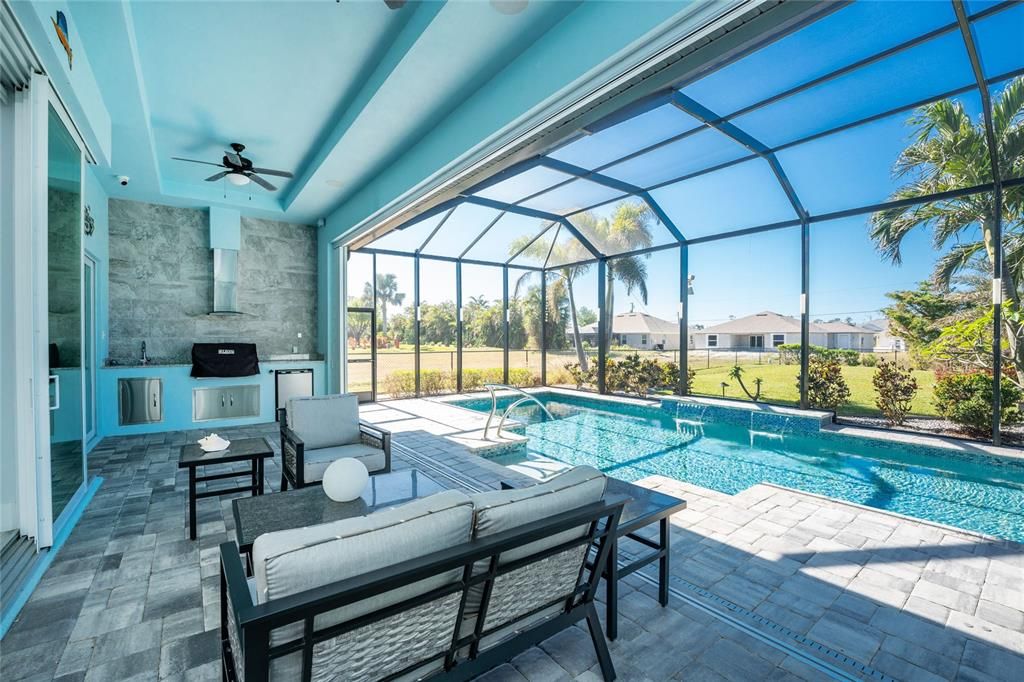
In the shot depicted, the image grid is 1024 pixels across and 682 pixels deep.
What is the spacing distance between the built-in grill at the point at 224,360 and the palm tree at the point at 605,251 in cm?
555

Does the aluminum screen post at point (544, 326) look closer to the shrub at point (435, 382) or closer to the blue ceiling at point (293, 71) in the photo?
the shrub at point (435, 382)

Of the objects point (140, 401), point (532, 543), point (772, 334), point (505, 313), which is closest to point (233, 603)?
point (532, 543)

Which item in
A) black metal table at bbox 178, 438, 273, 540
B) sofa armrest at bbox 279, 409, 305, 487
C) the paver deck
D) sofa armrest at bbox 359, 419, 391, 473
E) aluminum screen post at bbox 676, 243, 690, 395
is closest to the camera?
the paver deck

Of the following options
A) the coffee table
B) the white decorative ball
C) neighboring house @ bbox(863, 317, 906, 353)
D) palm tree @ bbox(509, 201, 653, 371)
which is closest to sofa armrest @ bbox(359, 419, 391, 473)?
the coffee table

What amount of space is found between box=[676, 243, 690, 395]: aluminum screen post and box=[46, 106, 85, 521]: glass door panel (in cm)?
806

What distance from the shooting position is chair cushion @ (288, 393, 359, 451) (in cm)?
359

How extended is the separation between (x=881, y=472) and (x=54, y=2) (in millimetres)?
7806

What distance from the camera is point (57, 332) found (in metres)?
2.95

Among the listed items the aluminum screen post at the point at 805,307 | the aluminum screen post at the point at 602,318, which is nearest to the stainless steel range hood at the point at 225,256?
the aluminum screen post at the point at 602,318

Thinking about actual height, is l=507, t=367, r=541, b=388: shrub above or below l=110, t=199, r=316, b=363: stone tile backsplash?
below

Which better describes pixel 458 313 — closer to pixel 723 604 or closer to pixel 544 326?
pixel 544 326

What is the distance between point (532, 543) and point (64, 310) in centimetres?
361

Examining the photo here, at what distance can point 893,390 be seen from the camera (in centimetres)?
648

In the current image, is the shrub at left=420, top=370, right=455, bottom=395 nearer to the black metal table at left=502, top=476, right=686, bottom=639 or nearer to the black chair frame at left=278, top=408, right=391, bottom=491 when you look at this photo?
the black chair frame at left=278, top=408, right=391, bottom=491
